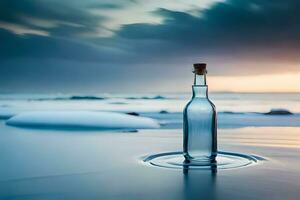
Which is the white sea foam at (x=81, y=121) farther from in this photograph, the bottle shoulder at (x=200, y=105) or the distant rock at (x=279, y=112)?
the distant rock at (x=279, y=112)

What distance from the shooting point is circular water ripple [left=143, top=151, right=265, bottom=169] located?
1413 mm

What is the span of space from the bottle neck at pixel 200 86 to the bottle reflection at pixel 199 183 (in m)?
0.24

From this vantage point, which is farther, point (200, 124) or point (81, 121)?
point (81, 121)

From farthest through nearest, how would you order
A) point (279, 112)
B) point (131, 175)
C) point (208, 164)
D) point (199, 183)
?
point (279, 112) < point (208, 164) < point (131, 175) < point (199, 183)

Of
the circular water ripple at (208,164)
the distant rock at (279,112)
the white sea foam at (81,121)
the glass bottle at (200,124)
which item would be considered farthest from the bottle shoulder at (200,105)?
the distant rock at (279,112)

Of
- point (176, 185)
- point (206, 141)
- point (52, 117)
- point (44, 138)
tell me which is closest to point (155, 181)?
point (176, 185)

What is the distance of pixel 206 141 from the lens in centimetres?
144

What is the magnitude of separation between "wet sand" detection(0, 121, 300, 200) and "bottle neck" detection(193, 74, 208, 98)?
26 centimetres

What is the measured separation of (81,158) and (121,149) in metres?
0.28

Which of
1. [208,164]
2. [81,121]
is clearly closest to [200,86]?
[208,164]

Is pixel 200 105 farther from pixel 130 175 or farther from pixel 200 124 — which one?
pixel 130 175

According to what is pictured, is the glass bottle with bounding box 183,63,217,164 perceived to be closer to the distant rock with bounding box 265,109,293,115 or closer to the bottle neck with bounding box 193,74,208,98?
the bottle neck with bounding box 193,74,208,98

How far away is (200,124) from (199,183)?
283 mm

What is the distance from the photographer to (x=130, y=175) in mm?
1331
